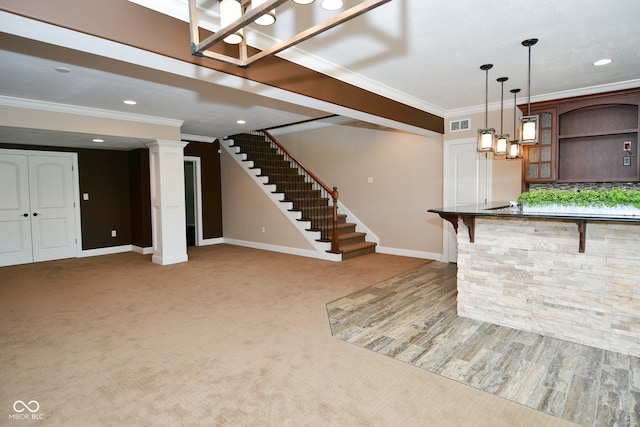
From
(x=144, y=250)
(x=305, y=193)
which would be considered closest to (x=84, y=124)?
(x=144, y=250)

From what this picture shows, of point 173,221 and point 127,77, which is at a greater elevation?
point 127,77

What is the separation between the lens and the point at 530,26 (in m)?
2.82

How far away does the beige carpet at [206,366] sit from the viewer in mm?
2123

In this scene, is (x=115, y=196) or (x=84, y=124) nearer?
(x=84, y=124)

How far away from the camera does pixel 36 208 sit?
664cm

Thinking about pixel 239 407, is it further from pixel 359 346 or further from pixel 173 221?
pixel 173 221

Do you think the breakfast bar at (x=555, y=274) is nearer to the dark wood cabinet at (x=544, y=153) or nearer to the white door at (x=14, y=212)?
the dark wood cabinet at (x=544, y=153)

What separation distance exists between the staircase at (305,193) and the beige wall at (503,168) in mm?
2478

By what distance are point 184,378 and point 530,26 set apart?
379cm

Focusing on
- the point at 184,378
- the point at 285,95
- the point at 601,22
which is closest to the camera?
the point at 184,378

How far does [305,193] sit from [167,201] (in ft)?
9.30

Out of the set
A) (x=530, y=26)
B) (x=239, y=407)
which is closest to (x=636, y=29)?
(x=530, y=26)

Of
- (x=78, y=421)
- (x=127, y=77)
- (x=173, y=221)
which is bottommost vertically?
(x=78, y=421)

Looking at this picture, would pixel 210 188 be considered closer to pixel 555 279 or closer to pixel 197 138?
pixel 197 138
